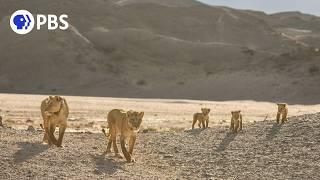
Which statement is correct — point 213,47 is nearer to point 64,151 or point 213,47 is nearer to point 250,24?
point 250,24

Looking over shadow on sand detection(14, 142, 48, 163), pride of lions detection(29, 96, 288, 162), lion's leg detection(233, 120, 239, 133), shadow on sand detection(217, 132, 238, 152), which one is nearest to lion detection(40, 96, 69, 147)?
pride of lions detection(29, 96, 288, 162)

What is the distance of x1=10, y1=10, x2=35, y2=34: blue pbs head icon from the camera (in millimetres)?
80319

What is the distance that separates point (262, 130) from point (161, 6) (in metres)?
99.1

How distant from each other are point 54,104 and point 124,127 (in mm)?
1599

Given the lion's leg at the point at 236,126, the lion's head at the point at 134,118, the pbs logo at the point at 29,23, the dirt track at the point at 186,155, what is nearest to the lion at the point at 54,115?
the dirt track at the point at 186,155

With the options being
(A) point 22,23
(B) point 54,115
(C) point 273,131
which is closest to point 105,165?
(B) point 54,115

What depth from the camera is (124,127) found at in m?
14.3

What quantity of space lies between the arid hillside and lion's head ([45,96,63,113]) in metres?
43.0

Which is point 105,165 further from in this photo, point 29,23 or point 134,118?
point 29,23

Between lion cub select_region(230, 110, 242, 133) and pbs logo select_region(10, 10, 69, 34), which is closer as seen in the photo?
lion cub select_region(230, 110, 242, 133)

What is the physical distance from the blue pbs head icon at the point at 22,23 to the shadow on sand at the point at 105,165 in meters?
67.1

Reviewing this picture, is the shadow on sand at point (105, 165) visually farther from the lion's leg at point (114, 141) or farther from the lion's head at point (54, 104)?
the lion's head at point (54, 104)

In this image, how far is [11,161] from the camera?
12391 millimetres

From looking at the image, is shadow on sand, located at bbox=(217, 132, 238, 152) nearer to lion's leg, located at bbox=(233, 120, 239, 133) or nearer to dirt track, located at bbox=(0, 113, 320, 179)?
dirt track, located at bbox=(0, 113, 320, 179)
